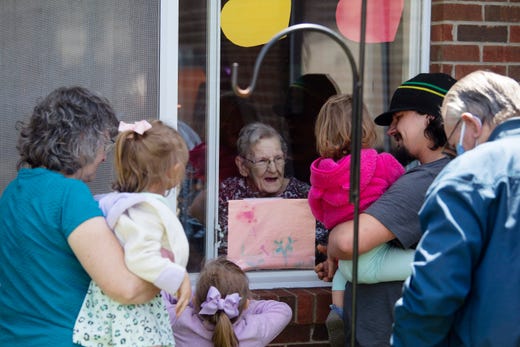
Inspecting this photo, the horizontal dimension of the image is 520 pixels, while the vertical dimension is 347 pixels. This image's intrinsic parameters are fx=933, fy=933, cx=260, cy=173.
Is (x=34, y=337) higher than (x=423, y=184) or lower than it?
lower

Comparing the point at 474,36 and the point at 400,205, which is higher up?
the point at 474,36

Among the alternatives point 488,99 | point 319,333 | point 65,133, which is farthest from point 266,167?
point 488,99

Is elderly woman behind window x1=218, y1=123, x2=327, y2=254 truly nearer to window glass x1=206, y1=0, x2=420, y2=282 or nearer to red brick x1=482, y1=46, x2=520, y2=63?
window glass x1=206, y1=0, x2=420, y2=282

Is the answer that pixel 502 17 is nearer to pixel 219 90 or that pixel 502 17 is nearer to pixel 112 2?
pixel 219 90

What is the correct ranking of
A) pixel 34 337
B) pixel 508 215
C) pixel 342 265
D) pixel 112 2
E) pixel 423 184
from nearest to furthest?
pixel 508 215 < pixel 34 337 < pixel 423 184 < pixel 342 265 < pixel 112 2

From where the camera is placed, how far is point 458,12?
439cm

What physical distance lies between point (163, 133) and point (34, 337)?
78cm

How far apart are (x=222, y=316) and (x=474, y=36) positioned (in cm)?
188

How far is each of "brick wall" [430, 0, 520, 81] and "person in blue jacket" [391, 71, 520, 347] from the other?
1.78 m

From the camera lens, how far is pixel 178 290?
9.92ft

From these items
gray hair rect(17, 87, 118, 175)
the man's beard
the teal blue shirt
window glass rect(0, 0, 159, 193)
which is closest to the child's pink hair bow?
gray hair rect(17, 87, 118, 175)

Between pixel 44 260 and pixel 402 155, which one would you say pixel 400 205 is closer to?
pixel 402 155

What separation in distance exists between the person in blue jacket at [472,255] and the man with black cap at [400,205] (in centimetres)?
74

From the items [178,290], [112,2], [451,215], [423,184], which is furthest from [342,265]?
[112,2]
